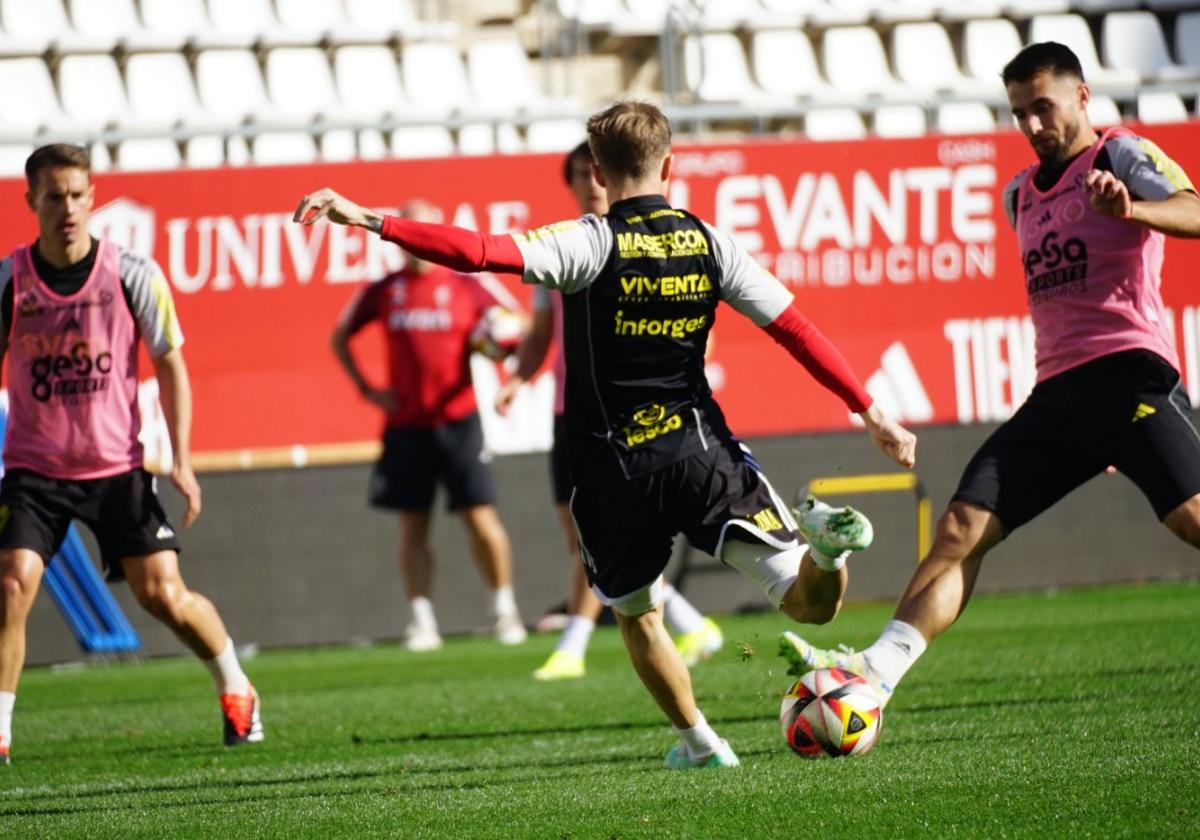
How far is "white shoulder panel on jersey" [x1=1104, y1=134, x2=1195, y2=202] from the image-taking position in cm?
611

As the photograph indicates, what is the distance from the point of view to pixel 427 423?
1230 centimetres

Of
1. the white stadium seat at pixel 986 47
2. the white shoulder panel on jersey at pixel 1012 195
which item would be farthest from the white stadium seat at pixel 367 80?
the white shoulder panel on jersey at pixel 1012 195

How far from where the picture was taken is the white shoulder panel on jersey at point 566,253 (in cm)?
542

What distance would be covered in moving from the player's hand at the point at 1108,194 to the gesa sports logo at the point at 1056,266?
657 mm

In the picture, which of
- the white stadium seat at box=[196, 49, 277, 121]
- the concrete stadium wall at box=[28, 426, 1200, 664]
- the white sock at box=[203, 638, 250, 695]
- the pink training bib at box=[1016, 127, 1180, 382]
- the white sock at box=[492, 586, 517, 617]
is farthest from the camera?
the white stadium seat at box=[196, 49, 277, 121]

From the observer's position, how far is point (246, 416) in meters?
14.0

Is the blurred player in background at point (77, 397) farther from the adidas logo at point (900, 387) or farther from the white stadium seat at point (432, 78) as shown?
the white stadium seat at point (432, 78)

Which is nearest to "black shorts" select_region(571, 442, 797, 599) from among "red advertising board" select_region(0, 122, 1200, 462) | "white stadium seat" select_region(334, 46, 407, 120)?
"red advertising board" select_region(0, 122, 1200, 462)

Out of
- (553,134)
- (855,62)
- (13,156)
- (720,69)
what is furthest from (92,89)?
(855,62)

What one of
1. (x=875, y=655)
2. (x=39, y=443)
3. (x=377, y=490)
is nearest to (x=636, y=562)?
(x=875, y=655)

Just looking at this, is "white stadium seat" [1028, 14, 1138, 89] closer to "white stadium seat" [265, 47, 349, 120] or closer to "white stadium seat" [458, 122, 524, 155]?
"white stadium seat" [458, 122, 524, 155]

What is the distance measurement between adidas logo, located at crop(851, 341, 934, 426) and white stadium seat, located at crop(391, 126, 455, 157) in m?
4.02

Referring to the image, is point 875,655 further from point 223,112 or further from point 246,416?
point 223,112

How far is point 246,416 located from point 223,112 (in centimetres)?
320
